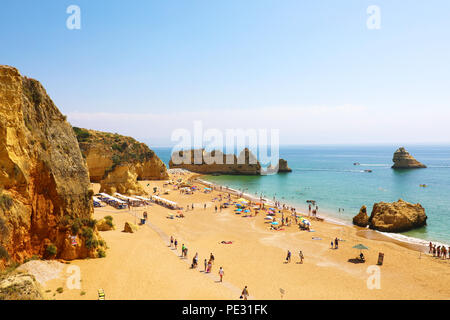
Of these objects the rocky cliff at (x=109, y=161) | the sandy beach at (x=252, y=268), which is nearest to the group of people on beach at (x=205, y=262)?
the sandy beach at (x=252, y=268)

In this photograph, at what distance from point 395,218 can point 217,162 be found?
231 feet

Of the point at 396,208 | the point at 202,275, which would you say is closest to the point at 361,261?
the point at 202,275

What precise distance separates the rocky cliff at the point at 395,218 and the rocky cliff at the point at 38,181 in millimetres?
31292

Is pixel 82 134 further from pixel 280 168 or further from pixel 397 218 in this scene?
pixel 280 168

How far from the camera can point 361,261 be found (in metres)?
21.0

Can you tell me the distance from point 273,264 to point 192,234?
35.1 feet

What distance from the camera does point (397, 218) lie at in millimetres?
31375

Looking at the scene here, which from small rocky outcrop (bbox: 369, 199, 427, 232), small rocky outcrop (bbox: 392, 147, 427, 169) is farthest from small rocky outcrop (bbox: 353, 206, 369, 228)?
small rocky outcrop (bbox: 392, 147, 427, 169)

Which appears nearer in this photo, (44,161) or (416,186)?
(44,161)

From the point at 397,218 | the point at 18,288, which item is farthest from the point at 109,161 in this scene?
the point at 397,218
